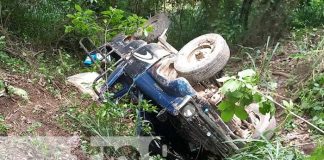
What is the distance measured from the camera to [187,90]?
14.6 ft

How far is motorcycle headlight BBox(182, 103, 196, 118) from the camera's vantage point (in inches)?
171

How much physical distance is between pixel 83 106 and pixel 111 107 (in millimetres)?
745

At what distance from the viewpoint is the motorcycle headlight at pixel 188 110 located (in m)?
4.35

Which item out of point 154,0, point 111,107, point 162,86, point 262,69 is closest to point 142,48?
point 162,86

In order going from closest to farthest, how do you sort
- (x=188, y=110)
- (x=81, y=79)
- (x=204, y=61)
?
(x=188, y=110)
(x=204, y=61)
(x=81, y=79)

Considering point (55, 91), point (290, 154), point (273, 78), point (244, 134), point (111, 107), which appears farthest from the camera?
point (273, 78)

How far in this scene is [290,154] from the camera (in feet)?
13.2

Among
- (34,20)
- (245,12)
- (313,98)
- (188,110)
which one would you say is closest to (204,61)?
(188,110)

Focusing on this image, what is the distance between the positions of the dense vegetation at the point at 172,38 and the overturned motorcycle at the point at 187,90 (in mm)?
225

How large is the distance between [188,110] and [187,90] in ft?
0.68

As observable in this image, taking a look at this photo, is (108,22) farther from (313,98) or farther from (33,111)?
(313,98)

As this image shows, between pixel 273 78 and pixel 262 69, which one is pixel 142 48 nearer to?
pixel 262 69

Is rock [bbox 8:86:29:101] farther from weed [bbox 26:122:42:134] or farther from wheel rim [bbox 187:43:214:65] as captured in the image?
wheel rim [bbox 187:43:214:65]

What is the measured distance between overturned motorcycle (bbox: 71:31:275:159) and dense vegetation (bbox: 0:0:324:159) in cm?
22
